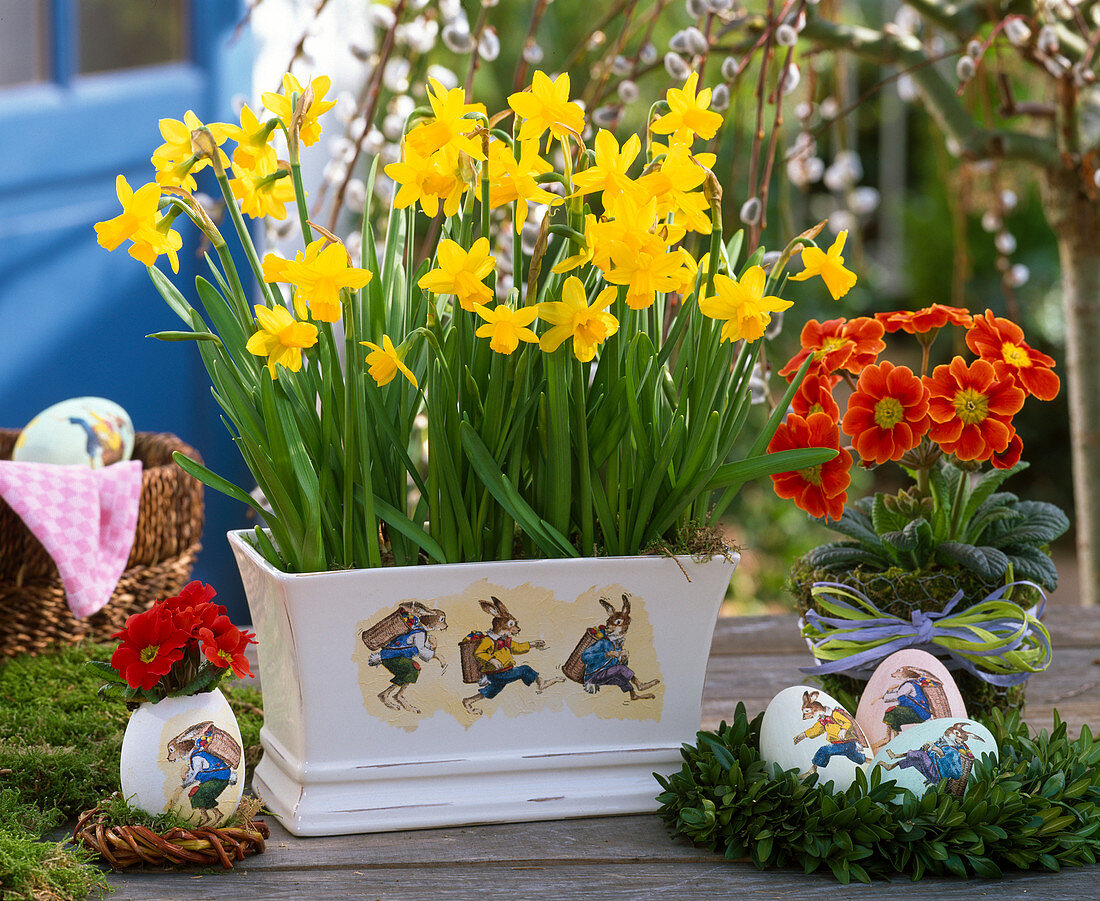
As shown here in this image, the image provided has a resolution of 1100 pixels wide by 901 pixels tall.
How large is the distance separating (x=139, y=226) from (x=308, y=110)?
13 centimetres

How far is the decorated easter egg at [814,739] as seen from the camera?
2.13ft

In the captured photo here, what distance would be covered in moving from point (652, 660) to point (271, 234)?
2.79 ft

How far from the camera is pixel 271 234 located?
134cm

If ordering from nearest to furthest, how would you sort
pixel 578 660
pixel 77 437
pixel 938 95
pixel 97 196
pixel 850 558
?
pixel 578 660, pixel 850 558, pixel 77 437, pixel 938 95, pixel 97 196

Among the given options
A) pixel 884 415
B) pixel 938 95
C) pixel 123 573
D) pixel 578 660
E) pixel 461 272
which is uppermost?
pixel 938 95

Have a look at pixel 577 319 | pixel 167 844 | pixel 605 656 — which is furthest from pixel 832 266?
pixel 167 844

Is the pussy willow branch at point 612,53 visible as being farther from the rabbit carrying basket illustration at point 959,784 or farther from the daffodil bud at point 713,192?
the rabbit carrying basket illustration at point 959,784

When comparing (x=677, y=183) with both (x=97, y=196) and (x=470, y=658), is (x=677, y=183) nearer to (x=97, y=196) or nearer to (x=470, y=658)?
(x=470, y=658)

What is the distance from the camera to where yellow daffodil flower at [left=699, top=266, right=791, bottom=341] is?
651 millimetres

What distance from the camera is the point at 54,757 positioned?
29.5 inches

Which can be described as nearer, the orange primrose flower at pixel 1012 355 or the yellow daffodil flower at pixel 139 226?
the yellow daffodil flower at pixel 139 226

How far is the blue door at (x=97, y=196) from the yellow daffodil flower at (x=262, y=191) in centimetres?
146

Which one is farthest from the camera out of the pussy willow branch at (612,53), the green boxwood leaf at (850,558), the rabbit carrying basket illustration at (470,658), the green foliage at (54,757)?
the pussy willow branch at (612,53)

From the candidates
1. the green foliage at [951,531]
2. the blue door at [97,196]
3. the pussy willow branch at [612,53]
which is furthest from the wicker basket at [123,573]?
the blue door at [97,196]
